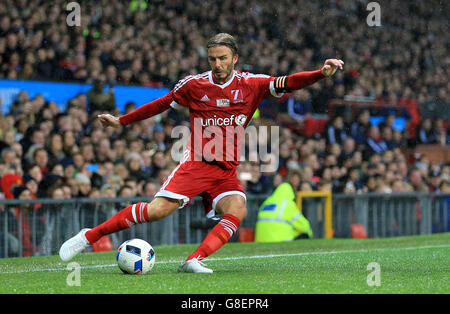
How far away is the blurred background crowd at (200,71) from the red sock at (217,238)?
156 inches

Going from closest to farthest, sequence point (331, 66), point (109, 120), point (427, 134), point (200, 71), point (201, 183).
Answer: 1. point (331, 66)
2. point (201, 183)
3. point (109, 120)
4. point (200, 71)
5. point (427, 134)

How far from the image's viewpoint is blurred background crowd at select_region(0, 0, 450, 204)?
11.2 metres

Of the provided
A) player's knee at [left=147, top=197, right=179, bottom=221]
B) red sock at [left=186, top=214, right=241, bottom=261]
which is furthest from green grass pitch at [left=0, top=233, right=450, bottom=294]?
player's knee at [left=147, top=197, right=179, bottom=221]

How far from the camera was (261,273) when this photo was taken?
6406 millimetres

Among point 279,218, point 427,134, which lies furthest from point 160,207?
point 427,134

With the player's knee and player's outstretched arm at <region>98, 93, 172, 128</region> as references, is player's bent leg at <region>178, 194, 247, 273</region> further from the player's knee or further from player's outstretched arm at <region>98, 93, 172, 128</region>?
player's outstretched arm at <region>98, 93, 172, 128</region>

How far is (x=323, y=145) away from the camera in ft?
51.4

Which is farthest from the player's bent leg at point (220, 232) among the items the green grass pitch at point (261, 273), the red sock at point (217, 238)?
the green grass pitch at point (261, 273)

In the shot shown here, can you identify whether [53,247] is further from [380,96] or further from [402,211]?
[380,96]

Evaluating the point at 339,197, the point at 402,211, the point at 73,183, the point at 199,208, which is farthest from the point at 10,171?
the point at 402,211

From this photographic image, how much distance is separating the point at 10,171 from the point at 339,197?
17.4 feet

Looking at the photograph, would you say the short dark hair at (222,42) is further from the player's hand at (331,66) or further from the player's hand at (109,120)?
the player's hand at (109,120)

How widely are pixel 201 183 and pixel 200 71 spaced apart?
32.6 feet

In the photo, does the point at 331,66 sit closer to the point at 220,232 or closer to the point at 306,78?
the point at 306,78
